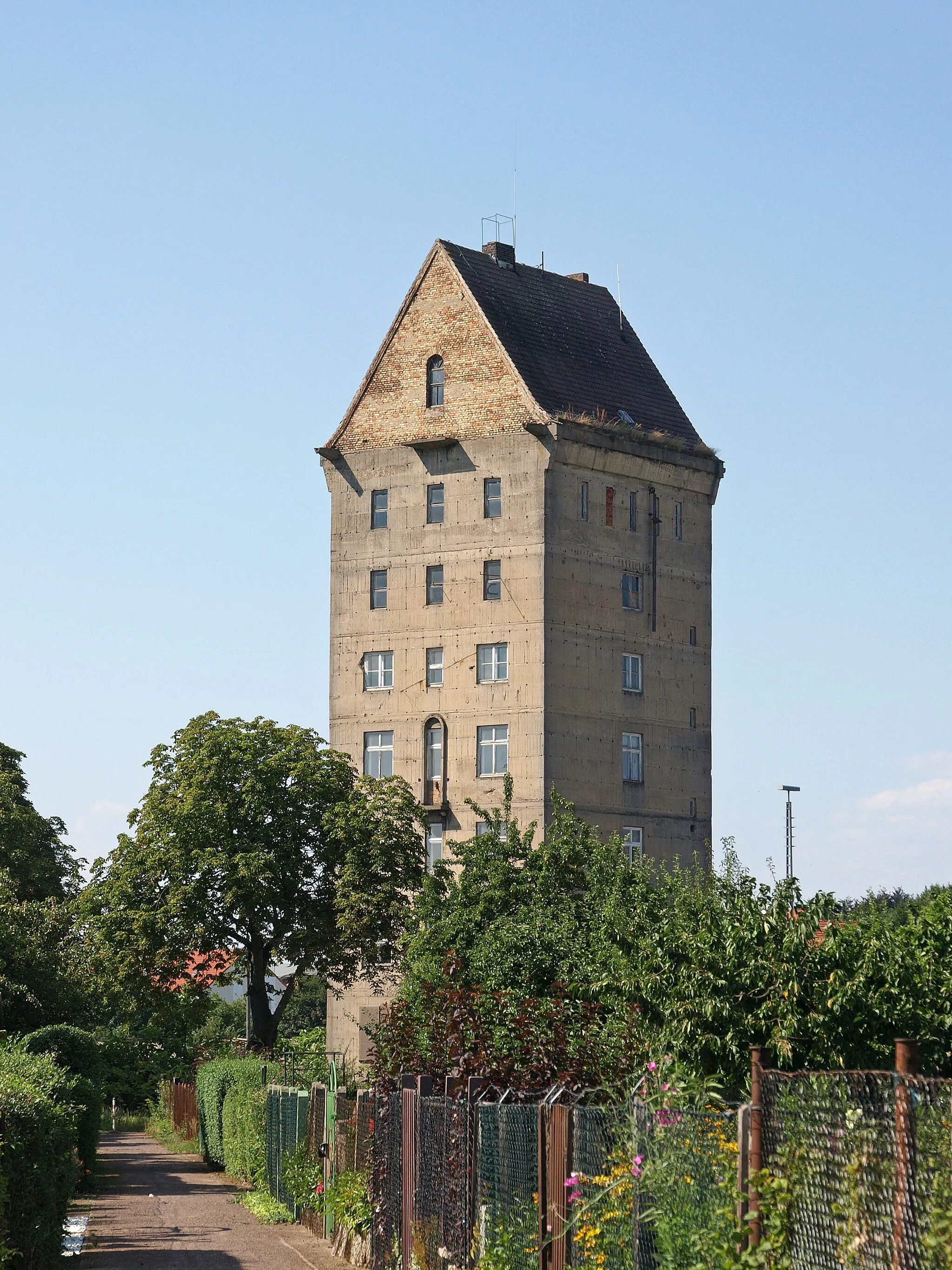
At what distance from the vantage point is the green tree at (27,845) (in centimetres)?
7475

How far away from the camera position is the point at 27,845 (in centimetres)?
7612

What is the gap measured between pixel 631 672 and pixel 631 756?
11.5 ft

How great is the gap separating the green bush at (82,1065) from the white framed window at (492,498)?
34656mm

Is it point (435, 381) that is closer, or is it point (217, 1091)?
point (217, 1091)

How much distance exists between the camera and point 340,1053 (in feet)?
236

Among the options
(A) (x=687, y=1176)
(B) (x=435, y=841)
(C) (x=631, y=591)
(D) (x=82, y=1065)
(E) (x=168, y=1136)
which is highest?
(C) (x=631, y=591)

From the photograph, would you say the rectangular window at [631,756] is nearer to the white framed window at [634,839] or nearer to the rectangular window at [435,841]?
the white framed window at [634,839]

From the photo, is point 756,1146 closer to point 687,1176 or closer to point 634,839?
Answer: point 687,1176

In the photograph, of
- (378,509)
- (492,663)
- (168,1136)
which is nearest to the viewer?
(168,1136)

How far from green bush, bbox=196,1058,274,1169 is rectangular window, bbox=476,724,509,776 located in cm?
2226

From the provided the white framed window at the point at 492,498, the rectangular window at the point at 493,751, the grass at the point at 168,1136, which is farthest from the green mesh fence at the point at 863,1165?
the white framed window at the point at 492,498

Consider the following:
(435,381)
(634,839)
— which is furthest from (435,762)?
(435,381)

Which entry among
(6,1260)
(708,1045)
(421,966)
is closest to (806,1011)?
(708,1045)

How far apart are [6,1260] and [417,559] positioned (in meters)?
59.2
